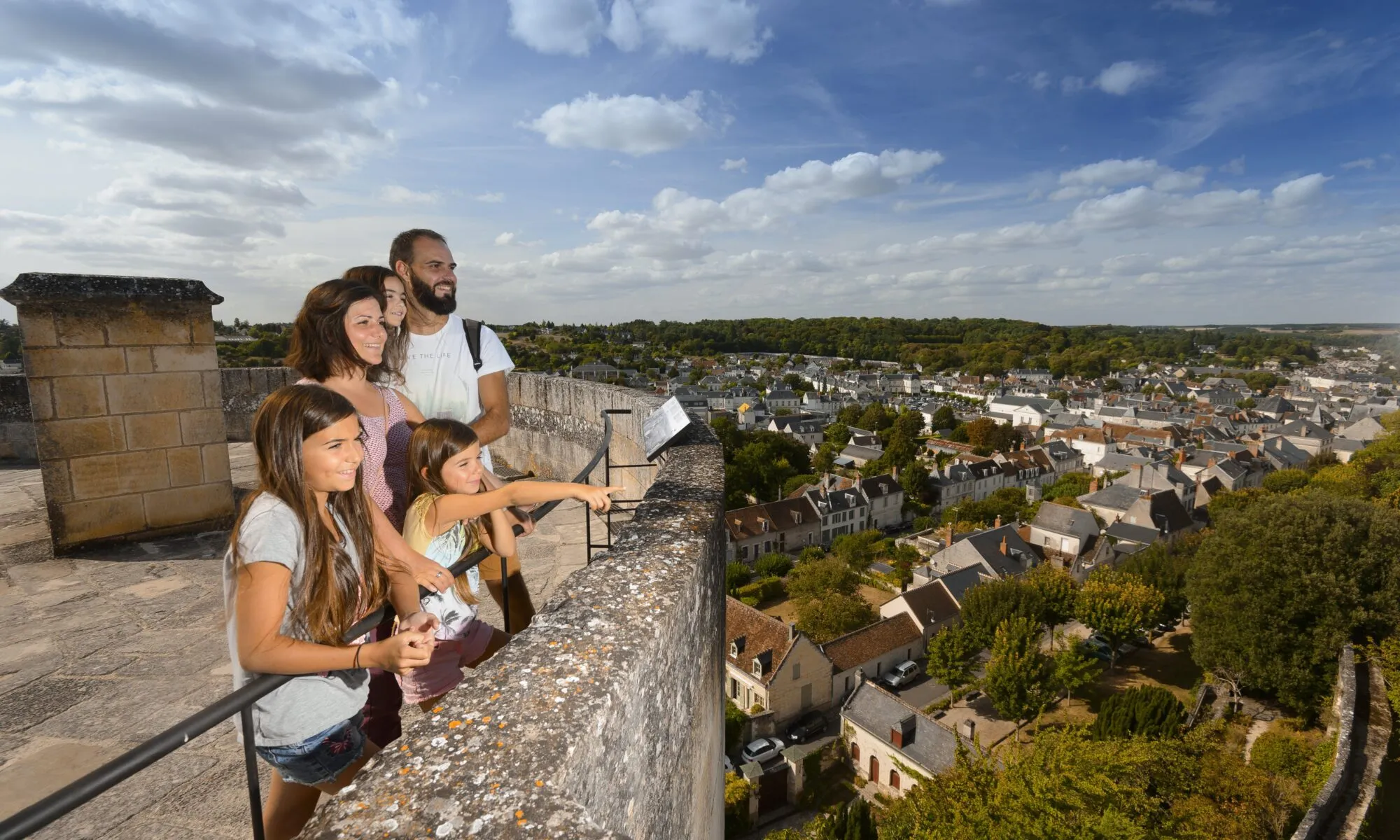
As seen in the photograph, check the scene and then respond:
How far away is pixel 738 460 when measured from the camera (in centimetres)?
5075

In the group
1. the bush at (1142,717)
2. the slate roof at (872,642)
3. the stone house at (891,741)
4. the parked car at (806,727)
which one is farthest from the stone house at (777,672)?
the bush at (1142,717)

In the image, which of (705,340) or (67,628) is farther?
(705,340)

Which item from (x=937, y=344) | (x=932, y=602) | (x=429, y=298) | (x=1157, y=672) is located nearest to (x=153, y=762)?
(x=429, y=298)

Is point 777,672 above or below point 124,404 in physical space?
below

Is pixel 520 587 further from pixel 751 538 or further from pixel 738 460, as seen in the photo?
pixel 738 460

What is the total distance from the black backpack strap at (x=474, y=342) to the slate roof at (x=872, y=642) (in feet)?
85.2

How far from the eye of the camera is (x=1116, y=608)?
26.1 m

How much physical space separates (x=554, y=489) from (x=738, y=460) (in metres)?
48.5

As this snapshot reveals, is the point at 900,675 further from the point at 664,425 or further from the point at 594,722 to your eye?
the point at 594,722

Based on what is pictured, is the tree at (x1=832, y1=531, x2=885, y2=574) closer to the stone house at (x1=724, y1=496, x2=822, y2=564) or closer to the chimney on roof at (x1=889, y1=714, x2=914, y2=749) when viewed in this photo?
the stone house at (x1=724, y1=496, x2=822, y2=564)

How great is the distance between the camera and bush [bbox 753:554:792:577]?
125 feet

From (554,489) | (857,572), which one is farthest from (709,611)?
(857,572)

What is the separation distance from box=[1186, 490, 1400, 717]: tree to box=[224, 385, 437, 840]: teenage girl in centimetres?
2807

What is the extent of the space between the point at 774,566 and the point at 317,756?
37185mm
